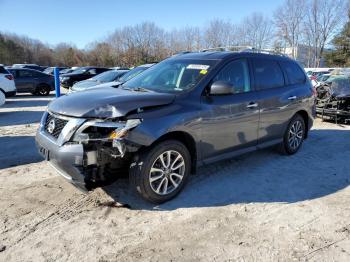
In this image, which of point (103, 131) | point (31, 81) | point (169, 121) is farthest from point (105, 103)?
point (31, 81)

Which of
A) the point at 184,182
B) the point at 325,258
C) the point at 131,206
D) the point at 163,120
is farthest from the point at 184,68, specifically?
the point at 325,258

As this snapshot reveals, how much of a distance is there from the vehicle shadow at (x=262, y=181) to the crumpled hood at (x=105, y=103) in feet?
4.07

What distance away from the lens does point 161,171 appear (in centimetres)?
425

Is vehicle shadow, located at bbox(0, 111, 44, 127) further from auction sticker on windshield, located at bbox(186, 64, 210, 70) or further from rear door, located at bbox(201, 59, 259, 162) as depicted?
rear door, located at bbox(201, 59, 259, 162)

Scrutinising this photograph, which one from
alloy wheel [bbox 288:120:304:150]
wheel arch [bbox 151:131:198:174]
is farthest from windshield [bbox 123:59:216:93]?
alloy wheel [bbox 288:120:304:150]

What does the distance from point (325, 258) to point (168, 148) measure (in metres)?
2.03

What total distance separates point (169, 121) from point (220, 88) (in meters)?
0.92

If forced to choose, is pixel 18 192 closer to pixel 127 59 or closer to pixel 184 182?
pixel 184 182

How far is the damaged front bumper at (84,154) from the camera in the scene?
12.3 feet

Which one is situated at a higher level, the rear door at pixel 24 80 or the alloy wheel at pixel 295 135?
the rear door at pixel 24 80

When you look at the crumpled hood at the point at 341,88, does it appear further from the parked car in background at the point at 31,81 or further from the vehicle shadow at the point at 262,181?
the parked car in background at the point at 31,81

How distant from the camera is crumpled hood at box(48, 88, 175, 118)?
3.85 m

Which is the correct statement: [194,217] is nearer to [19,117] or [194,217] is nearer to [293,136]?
[293,136]

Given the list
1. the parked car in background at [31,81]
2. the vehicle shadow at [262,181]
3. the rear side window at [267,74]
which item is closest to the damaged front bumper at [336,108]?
the vehicle shadow at [262,181]
